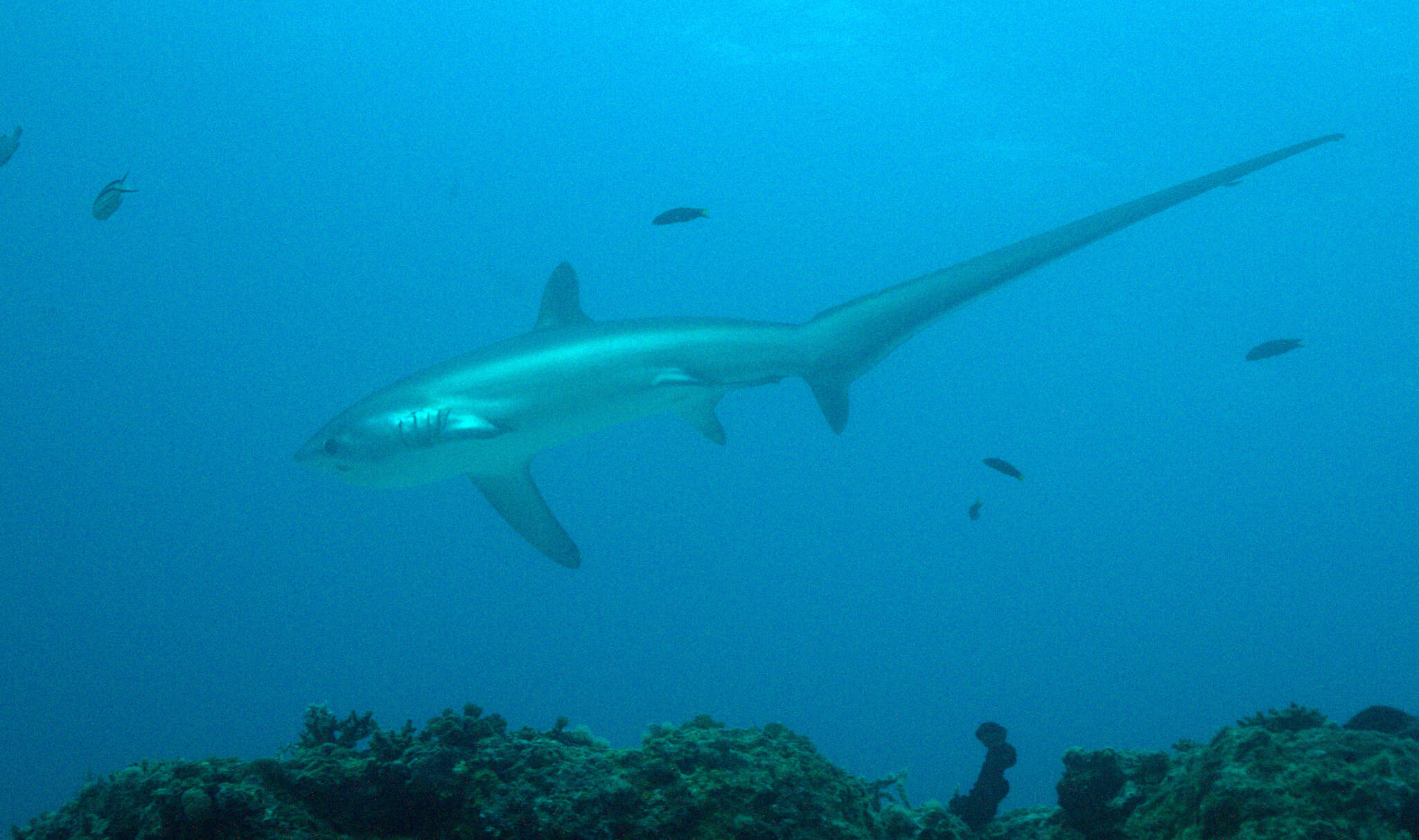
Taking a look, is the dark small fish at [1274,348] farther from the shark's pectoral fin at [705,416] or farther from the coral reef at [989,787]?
the shark's pectoral fin at [705,416]

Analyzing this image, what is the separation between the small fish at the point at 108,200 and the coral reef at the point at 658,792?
8570 mm

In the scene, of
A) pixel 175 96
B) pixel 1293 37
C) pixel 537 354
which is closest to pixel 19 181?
pixel 175 96

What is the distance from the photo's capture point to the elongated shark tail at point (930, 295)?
3754 mm

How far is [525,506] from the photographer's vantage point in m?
6.33

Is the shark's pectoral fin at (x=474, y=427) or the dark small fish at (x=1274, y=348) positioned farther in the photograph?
the dark small fish at (x=1274, y=348)

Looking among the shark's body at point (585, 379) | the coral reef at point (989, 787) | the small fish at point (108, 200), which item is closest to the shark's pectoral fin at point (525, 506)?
the shark's body at point (585, 379)

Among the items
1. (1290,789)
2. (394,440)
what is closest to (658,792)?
(1290,789)

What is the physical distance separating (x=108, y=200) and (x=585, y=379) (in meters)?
8.34

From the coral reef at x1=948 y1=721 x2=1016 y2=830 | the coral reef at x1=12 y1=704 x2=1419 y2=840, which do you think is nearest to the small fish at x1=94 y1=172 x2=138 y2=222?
the coral reef at x1=12 y1=704 x2=1419 y2=840

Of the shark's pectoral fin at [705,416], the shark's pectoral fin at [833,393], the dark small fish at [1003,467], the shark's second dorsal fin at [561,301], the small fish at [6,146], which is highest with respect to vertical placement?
the small fish at [6,146]

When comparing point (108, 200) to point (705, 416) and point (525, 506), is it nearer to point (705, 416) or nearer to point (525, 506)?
point (525, 506)

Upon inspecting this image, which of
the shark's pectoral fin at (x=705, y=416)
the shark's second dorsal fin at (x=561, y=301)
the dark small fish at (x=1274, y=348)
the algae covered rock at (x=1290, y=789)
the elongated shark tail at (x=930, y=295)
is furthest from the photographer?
the dark small fish at (x=1274, y=348)

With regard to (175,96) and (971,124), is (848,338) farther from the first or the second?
(175,96)

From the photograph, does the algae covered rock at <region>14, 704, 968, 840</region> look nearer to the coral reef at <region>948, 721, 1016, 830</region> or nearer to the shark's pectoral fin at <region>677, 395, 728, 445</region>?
the coral reef at <region>948, 721, 1016, 830</region>
